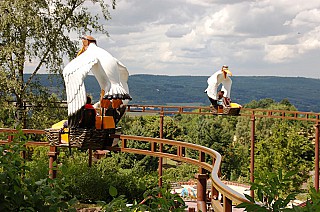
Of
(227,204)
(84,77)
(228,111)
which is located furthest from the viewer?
(228,111)

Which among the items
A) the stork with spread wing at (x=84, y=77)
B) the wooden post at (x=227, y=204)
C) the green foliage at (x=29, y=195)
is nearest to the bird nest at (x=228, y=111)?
the stork with spread wing at (x=84, y=77)

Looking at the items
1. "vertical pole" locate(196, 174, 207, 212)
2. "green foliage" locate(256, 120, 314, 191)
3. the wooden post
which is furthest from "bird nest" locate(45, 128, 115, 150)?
"green foliage" locate(256, 120, 314, 191)

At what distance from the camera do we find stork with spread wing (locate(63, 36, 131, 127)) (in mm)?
5875

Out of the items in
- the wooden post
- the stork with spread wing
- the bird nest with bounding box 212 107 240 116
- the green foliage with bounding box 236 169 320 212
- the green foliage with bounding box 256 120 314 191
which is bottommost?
the green foliage with bounding box 256 120 314 191

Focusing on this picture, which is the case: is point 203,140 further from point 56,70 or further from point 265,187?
point 265,187

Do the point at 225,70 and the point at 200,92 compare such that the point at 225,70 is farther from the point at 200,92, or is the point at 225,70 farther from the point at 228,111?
the point at 200,92

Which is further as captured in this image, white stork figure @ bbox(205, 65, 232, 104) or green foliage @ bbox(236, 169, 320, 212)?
white stork figure @ bbox(205, 65, 232, 104)

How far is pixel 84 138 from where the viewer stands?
6.08 metres

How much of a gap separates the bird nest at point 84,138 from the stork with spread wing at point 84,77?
0.48 ft

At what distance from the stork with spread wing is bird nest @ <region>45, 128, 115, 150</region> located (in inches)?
5.8

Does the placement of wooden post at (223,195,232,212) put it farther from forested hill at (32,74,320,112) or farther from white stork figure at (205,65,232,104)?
forested hill at (32,74,320,112)

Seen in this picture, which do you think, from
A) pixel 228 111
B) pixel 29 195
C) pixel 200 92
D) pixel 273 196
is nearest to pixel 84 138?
pixel 29 195

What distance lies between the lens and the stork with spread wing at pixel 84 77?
19.3 ft

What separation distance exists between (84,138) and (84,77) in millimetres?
813
